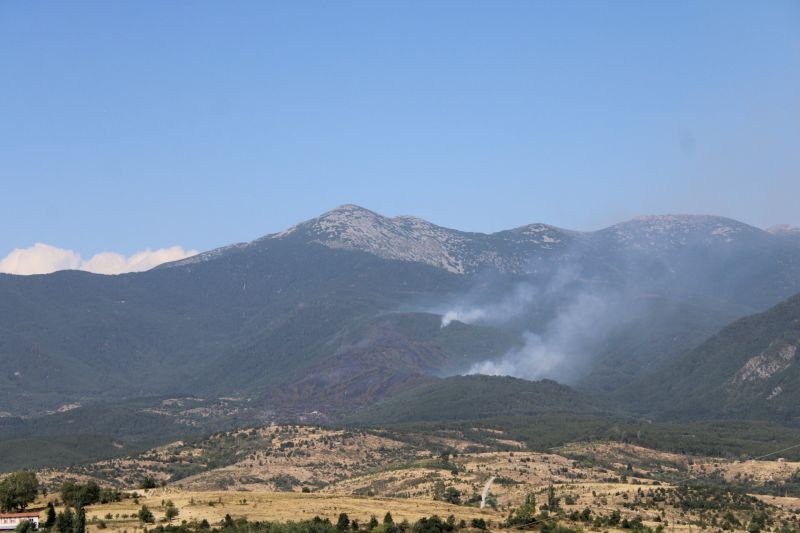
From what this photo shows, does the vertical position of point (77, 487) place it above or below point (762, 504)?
above

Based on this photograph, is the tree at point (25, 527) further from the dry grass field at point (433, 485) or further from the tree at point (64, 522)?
the dry grass field at point (433, 485)

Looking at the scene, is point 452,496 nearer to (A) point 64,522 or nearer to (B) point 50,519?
(B) point 50,519

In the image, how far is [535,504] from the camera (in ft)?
381

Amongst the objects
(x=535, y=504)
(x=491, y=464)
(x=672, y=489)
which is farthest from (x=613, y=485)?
(x=491, y=464)

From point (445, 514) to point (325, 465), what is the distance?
301ft

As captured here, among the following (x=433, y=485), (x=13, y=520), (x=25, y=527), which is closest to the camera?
(x=25, y=527)

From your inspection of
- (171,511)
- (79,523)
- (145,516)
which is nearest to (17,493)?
(171,511)

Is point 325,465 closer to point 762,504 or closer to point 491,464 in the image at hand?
point 491,464

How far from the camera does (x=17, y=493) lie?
10794 cm

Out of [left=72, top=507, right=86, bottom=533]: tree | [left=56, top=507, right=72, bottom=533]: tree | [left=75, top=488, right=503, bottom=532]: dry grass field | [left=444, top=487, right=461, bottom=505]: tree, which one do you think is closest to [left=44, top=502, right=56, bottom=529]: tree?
[left=56, top=507, right=72, bottom=533]: tree

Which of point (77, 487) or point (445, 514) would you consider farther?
point (77, 487)

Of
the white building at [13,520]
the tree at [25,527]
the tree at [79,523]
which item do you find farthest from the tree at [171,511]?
the tree at [25,527]

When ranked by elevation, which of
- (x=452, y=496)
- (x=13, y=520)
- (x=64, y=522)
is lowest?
(x=452, y=496)

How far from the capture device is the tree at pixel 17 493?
350 ft
